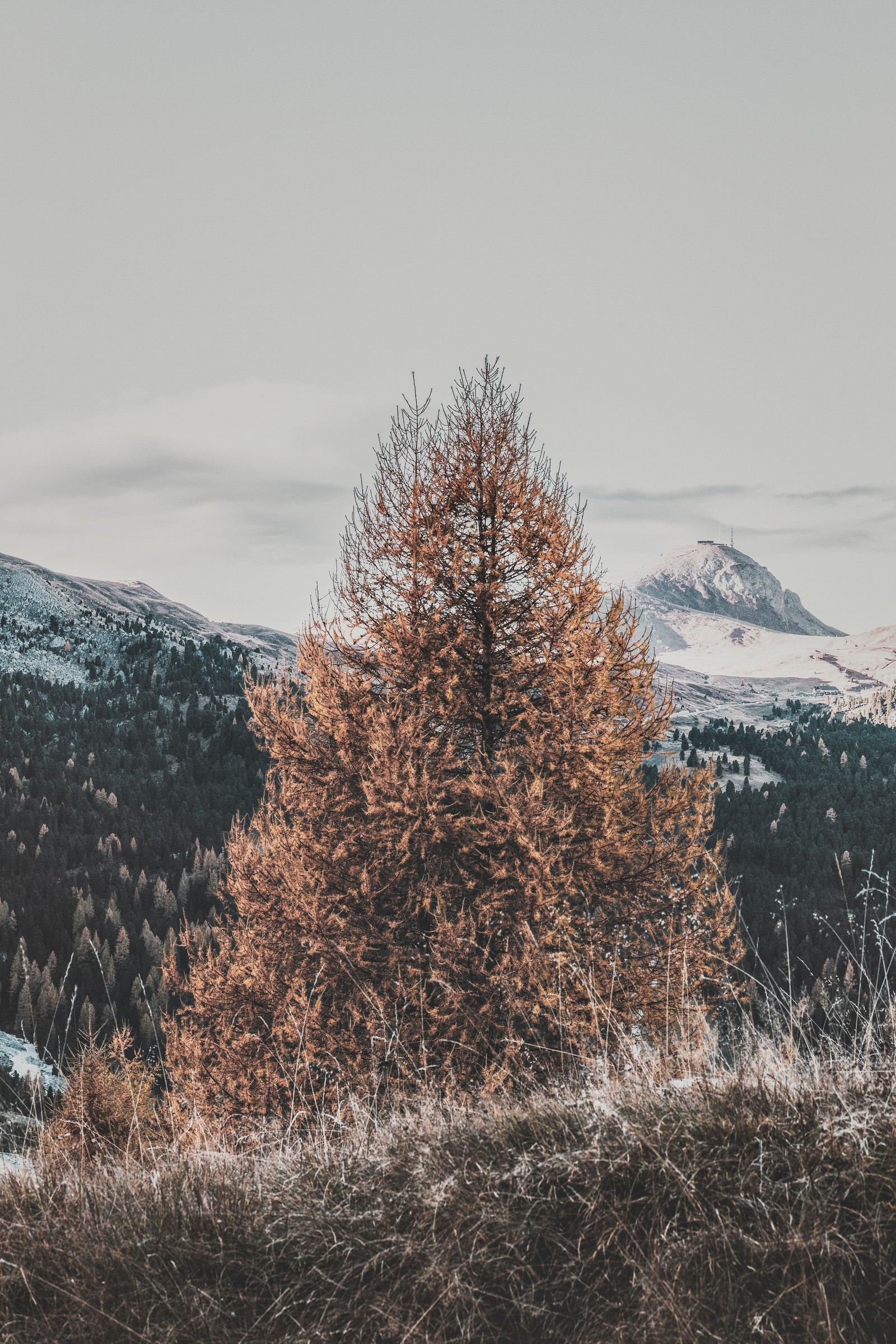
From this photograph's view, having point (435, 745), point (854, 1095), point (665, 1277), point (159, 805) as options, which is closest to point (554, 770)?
point (435, 745)

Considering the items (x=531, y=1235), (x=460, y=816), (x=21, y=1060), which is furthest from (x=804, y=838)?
(x=531, y=1235)

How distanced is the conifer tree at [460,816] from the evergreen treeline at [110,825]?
33.7 feet

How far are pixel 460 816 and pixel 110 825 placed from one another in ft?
379

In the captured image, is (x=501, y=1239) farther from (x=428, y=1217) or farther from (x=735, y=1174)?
(x=735, y=1174)

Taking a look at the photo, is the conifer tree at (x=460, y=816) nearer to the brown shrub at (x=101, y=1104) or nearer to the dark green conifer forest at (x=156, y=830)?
the brown shrub at (x=101, y=1104)

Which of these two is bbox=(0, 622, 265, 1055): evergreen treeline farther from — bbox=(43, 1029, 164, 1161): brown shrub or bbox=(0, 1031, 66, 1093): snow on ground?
bbox=(43, 1029, 164, 1161): brown shrub

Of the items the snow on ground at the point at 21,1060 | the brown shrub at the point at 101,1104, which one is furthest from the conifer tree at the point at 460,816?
the snow on ground at the point at 21,1060

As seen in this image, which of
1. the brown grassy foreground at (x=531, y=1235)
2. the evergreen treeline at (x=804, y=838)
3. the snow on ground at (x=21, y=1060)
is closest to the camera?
the brown grassy foreground at (x=531, y=1235)

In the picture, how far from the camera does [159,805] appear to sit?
126062mm

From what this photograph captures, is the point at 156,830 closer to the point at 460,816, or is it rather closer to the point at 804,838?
the point at 804,838

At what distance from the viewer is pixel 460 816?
9922 millimetres

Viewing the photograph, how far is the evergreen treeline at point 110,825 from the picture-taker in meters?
64.0

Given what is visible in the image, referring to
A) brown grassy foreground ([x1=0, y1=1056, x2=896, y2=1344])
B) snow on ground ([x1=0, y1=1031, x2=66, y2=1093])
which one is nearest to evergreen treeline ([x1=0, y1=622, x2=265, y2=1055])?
snow on ground ([x1=0, y1=1031, x2=66, y2=1093])

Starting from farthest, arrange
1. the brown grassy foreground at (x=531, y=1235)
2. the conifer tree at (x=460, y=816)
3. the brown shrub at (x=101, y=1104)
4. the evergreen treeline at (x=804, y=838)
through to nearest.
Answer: the evergreen treeline at (x=804, y=838) < the conifer tree at (x=460, y=816) < the brown shrub at (x=101, y=1104) < the brown grassy foreground at (x=531, y=1235)
